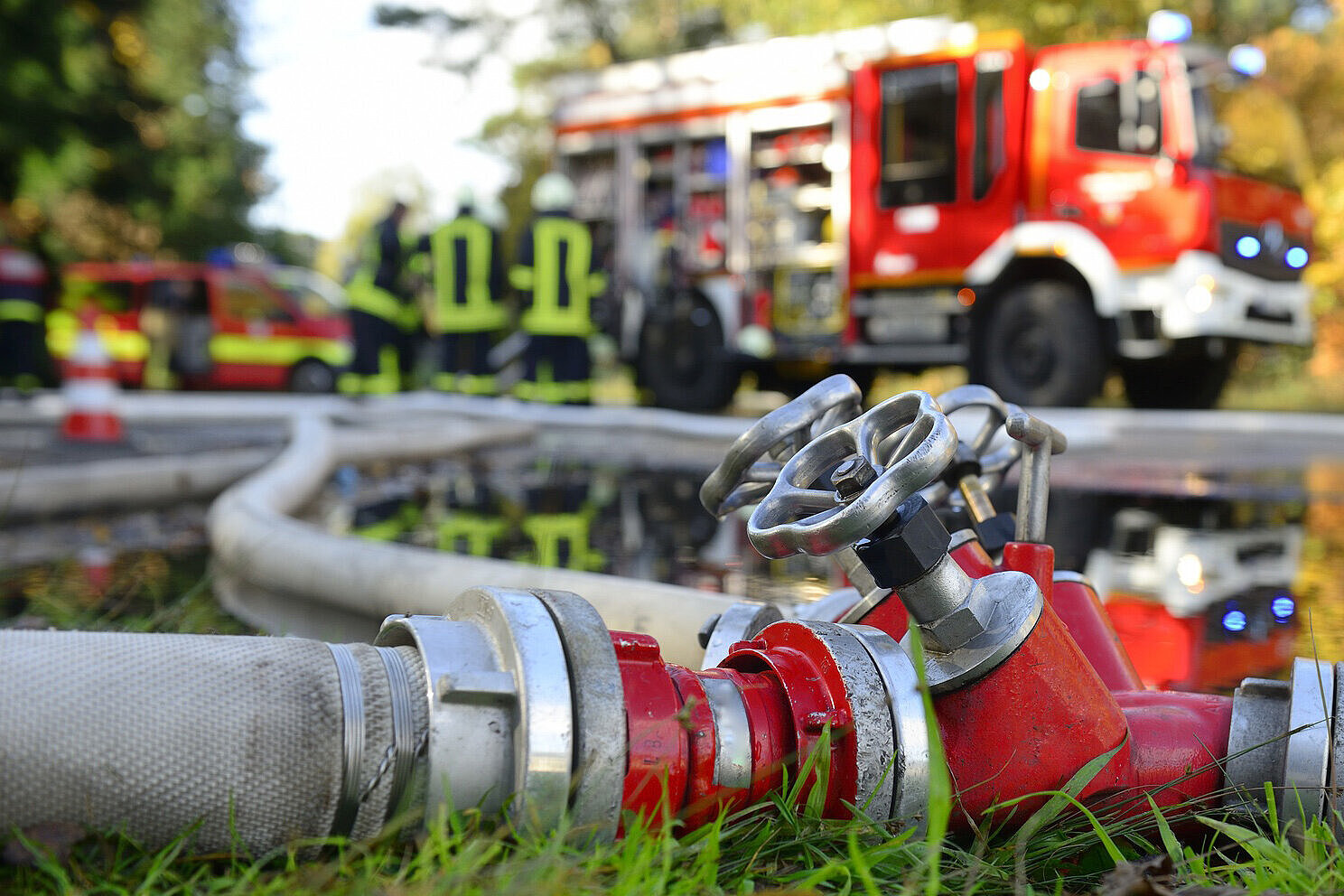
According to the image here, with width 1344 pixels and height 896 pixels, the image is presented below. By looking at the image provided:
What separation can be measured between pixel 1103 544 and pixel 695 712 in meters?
2.99

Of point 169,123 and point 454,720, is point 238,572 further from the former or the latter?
point 169,123

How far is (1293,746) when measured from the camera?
4.12ft

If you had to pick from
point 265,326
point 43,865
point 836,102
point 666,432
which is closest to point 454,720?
point 43,865

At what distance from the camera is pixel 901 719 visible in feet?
3.85

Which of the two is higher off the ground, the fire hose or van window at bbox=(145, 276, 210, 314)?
van window at bbox=(145, 276, 210, 314)

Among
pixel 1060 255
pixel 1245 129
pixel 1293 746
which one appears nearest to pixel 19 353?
pixel 1060 255

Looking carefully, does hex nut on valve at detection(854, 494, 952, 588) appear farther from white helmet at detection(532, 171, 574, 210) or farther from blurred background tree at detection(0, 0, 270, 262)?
blurred background tree at detection(0, 0, 270, 262)

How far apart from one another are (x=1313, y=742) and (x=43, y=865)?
3.85 feet

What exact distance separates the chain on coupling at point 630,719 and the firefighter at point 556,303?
9.10m

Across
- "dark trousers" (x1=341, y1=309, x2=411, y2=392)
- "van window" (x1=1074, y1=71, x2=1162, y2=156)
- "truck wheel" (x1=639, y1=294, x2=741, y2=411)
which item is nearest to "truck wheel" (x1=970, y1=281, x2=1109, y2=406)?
"van window" (x1=1074, y1=71, x2=1162, y2=156)

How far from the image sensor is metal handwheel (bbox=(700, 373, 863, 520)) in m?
1.35

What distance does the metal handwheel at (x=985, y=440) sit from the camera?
1.51 meters

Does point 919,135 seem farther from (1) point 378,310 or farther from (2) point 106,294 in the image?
(2) point 106,294

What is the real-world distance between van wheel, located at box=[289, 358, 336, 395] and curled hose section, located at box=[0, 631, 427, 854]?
14748 mm
